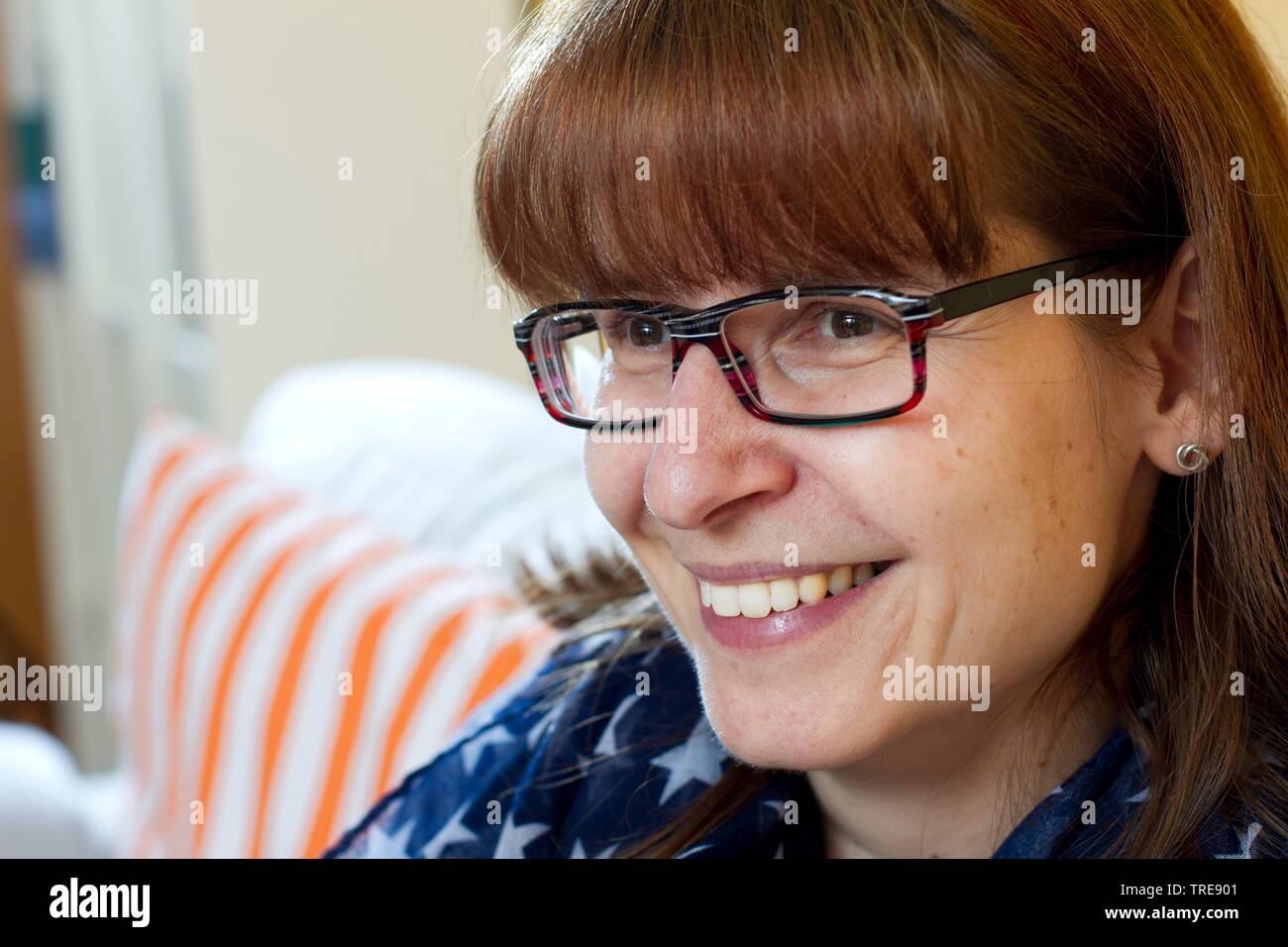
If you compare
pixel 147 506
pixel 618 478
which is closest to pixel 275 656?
pixel 147 506

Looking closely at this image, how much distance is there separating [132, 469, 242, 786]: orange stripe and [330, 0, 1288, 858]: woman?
3.49 ft

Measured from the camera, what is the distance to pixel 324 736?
1496mm

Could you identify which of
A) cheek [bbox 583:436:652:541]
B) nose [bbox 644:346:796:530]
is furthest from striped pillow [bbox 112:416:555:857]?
nose [bbox 644:346:796:530]

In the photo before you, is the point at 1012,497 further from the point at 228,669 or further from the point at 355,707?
the point at 228,669

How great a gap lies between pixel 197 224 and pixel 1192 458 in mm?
2267

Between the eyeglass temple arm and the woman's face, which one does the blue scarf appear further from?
the eyeglass temple arm

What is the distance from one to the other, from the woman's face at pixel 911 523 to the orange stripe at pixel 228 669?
90 centimetres

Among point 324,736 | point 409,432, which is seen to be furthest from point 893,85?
point 409,432

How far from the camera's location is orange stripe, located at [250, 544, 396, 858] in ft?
5.09

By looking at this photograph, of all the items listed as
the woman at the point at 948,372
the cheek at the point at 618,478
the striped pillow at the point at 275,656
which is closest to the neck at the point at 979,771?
the woman at the point at 948,372

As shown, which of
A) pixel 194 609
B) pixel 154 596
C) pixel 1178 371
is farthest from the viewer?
pixel 154 596

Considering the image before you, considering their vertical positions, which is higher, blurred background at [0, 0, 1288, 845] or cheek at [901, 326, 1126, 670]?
blurred background at [0, 0, 1288, 845]

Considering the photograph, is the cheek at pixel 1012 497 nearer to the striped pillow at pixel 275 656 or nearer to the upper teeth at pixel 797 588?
the upper teeth at pixel 797 588

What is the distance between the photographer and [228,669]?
1.67 meters
